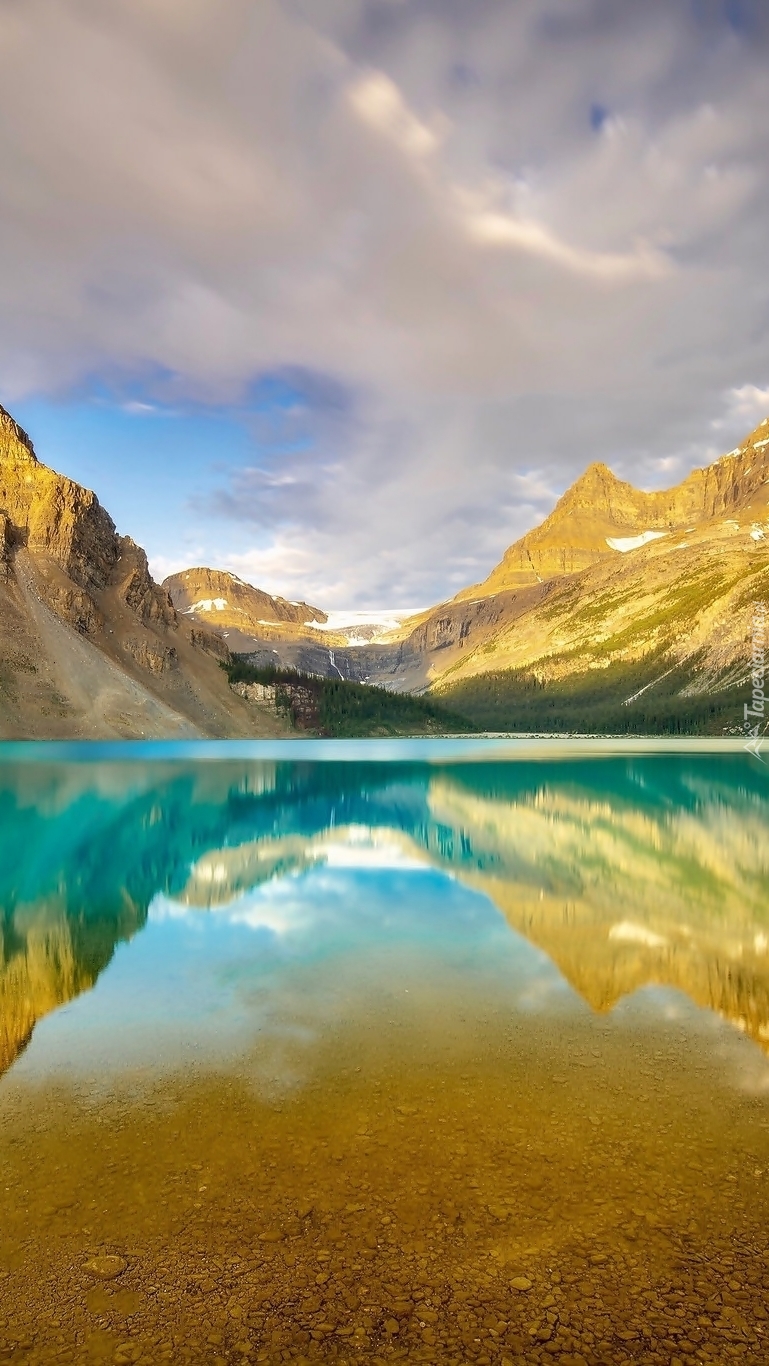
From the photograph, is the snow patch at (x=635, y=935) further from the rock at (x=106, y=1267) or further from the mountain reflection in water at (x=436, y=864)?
the rock at (x=106, y=1267)

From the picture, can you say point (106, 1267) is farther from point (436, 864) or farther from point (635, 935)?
point (436, 864)

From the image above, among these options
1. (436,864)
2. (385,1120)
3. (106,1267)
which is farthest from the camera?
(436,864)

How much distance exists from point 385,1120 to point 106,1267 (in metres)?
4.15

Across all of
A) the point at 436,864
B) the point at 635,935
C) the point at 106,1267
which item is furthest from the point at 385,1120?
the point at 436,864

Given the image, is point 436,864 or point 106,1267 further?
point 436,864

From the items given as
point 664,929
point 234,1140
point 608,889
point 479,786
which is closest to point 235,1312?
point 234,1140

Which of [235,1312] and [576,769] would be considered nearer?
[235,1312]

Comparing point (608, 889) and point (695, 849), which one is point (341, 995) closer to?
point (608, 889)

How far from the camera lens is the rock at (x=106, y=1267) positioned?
7.47 m

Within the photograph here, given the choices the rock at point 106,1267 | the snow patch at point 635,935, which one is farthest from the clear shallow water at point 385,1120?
the snow patch at point 635,935

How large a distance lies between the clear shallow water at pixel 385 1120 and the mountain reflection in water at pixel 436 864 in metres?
0.21

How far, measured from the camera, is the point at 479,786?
73312mm

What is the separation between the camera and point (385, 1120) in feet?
34.9

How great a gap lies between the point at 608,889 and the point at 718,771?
7588 centimetres
